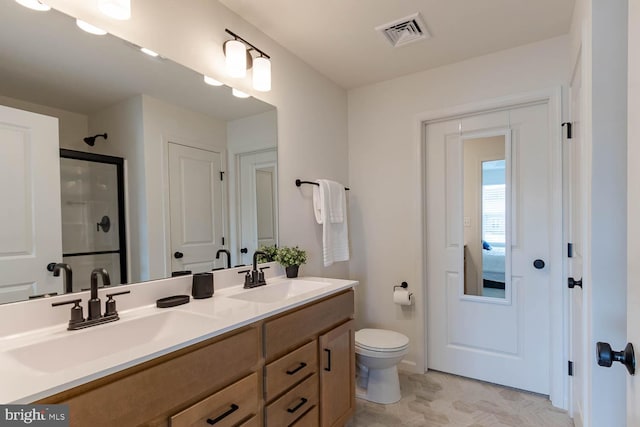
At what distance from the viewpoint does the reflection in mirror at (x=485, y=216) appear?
7.82ft

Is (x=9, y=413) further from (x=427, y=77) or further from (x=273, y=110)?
(x=427, y=77)

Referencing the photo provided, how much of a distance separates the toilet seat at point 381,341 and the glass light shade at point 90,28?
7.05ft

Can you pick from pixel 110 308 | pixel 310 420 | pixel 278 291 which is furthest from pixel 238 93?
pixel 310 420

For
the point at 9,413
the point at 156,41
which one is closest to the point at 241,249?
the point at 156,41

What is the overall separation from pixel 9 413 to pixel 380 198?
96.9 inches

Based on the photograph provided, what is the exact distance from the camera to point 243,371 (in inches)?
47.2

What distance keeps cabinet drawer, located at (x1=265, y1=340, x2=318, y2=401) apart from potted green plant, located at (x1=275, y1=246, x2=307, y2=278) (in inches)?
23.3

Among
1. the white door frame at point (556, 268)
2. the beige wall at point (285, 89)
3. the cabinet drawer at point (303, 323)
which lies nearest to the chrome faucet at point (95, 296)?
the cabinet drawer at point (303, 323)

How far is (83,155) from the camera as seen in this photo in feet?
4.18

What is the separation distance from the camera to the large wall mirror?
3.81 ft

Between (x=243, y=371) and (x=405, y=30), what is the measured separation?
208 centimetres

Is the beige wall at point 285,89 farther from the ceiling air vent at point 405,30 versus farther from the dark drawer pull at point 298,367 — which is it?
the dark drawer pull at point 298,367

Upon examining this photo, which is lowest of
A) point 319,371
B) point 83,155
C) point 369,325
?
point 369,325

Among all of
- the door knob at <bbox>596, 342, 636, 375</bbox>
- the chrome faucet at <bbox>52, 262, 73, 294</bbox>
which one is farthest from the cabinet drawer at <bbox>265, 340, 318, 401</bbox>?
the door knob at <bbox>596, 342, 636, 375</bbox>
